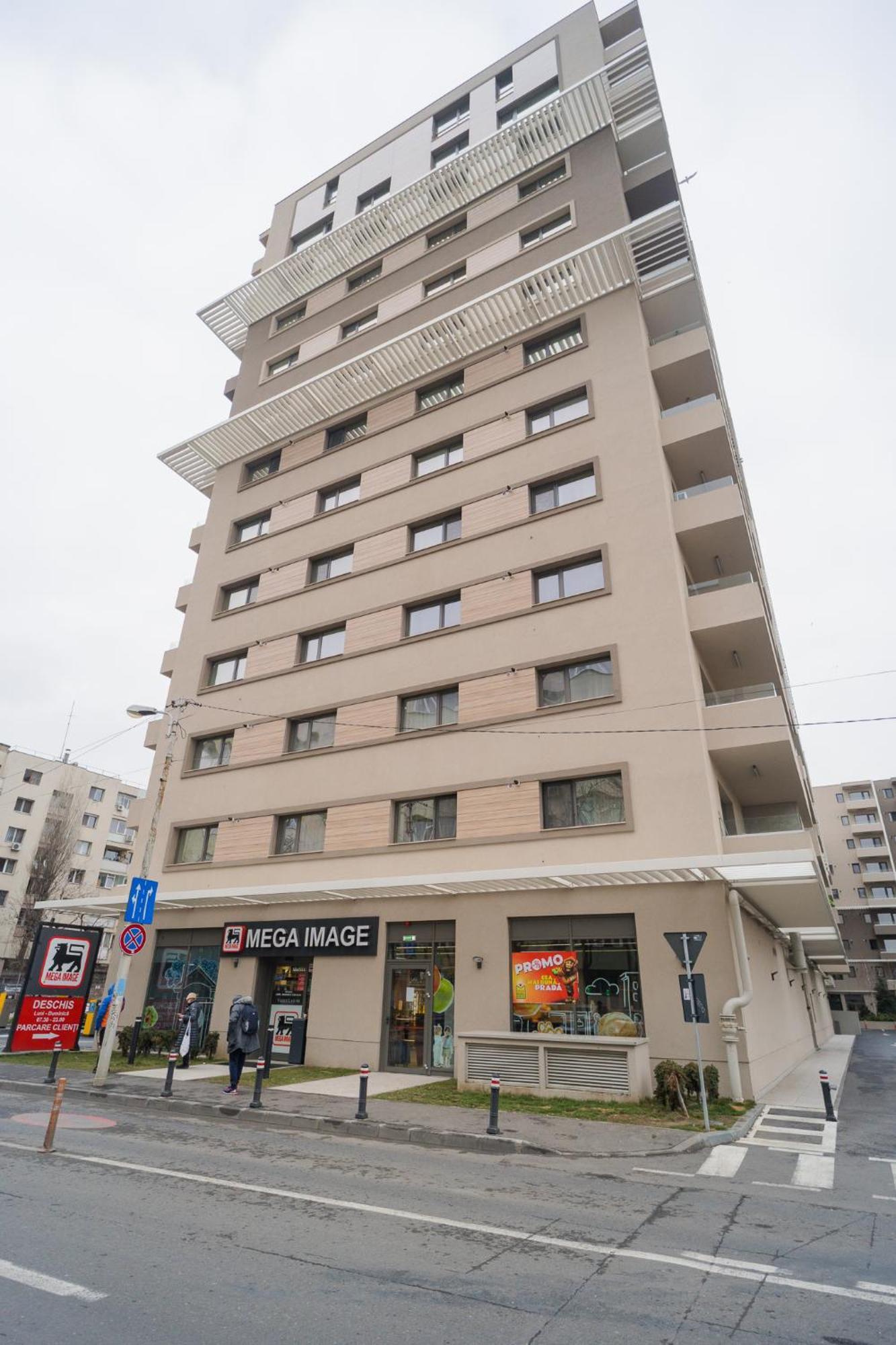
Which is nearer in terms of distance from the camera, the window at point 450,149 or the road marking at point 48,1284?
the road marking at point 48,1284

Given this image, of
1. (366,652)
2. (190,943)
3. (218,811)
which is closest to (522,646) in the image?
(366,652)

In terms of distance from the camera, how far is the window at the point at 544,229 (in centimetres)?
2534

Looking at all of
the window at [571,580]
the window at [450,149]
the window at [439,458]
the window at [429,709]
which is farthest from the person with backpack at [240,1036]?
the window at [450,149]

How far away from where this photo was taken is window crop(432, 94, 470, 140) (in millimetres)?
31891

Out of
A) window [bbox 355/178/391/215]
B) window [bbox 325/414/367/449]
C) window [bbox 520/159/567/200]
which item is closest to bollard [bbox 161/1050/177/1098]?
window [bbox 325/414/367/449]

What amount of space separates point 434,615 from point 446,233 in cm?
1789

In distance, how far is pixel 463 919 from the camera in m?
17.8

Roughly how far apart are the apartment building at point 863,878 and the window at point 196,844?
62.9 metres

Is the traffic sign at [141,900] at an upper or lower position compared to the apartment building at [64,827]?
lower

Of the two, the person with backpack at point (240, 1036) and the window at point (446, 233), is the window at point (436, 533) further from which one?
the person with backpack at point (240, 1036)

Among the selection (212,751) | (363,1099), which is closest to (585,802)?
(363,1099)

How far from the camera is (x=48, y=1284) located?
481cm

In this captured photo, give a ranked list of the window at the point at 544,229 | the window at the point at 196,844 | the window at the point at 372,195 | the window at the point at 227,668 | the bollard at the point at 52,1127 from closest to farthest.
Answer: the bollard at the point at 52,1127 < the window at the point at 196,844 < the window at the point at 544,229 < the window at the point at 227,668 < the window at the point at 372,195

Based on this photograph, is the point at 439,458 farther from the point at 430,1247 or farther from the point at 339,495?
the point at 430,1247
